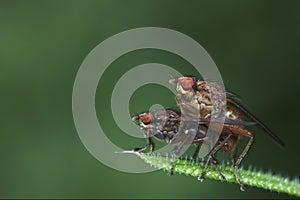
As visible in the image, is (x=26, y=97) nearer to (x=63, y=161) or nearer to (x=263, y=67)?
(x=63, y=161)

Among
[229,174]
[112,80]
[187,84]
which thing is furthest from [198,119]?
[112,80]

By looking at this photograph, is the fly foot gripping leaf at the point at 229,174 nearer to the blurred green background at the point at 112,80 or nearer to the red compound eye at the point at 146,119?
the red compound eye at the point at 146,119

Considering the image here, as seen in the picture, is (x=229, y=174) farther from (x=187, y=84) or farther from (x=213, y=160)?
(x=187, y=84)

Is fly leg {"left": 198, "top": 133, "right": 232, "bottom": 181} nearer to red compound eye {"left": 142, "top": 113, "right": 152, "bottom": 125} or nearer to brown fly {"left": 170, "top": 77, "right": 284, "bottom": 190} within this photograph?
brown fly {"left": 170, "top": 77, "right": 284, "bottom": 190}

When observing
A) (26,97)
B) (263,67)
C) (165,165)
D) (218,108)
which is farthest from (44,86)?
(165,165)

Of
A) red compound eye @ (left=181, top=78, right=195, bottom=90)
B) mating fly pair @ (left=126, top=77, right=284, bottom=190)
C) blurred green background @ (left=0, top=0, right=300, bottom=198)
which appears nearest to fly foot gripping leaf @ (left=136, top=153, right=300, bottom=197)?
mating fly pair @ (left=126, top=77, right=284, bottom=190)

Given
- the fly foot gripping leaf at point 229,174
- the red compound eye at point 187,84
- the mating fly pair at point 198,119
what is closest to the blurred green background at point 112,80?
the mating fly pair at point 198,119
